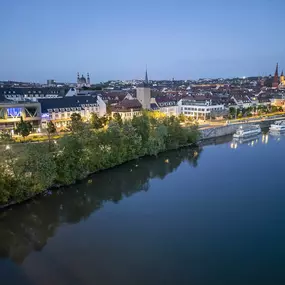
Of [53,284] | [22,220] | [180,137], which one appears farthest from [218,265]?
[180,137]

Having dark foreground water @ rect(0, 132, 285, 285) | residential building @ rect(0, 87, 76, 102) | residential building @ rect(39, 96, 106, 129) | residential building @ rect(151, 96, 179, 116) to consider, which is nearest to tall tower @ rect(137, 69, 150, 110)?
residential building @ rect(151, 96, 179, 116)

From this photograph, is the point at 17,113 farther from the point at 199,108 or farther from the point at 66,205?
the point at 199,108

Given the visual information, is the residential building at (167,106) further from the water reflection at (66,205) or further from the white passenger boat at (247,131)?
the water reflection at (66,205)

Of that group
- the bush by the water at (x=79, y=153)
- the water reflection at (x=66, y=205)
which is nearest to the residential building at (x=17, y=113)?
the bush by the water at (x=79, y=153)

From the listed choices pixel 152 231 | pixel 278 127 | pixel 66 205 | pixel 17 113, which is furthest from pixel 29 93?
pixel 152 231

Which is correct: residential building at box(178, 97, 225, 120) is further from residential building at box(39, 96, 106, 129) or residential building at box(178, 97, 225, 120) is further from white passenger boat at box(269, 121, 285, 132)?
residential building at box(39, 96, 106, 129)

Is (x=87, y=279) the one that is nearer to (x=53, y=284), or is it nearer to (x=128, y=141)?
(x=53, y=284)
